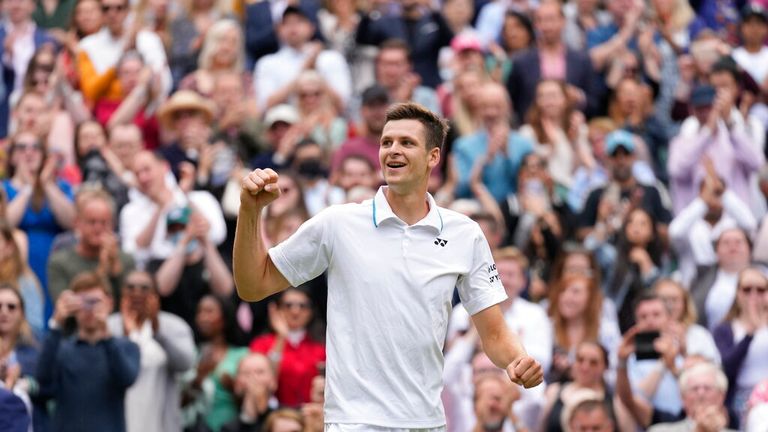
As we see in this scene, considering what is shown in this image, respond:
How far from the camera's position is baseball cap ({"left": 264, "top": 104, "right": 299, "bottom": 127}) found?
16297mm

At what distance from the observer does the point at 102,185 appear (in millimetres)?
15125

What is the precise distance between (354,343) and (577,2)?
1202 cm

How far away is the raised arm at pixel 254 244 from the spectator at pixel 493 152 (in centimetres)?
773

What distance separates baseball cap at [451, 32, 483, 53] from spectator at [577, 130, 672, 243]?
1.98m

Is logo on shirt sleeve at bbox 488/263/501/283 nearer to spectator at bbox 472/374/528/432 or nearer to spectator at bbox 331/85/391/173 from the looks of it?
spectator at bbox 472/374/528/432

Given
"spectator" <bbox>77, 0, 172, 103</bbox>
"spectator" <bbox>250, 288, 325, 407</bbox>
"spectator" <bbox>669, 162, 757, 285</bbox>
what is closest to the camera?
"spectator" <bbox>250, 288, 325, 407</bbox>

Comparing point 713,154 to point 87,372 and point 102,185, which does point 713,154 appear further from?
point 87,372

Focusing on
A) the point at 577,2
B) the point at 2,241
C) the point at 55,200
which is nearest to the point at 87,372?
the point at 2,241

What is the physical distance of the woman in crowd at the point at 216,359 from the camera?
13195 mm

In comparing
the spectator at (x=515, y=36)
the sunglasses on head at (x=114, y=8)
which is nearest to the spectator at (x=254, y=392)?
the sunglasses on head at (x=114, y=8)

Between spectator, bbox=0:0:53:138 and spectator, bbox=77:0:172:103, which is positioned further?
spectator, bbox=0:0:53:138

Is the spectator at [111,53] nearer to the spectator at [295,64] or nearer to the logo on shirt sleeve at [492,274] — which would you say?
the spectator at [295,64]

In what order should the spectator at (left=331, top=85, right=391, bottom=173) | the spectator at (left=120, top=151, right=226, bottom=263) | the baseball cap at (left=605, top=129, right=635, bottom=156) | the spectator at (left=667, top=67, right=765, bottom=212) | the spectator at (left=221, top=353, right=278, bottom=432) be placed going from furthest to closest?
1. the spectator at (left=667, top=67, right=765, bottom=212)
2. the baseball cap at (left=605, top=129, right=635, bottom=156)
3. the spectator at (left=331, top=85, right=391, bottom=173)
4. the spectator at (left=120, top=151, right=226, bottom=263)
5. the spectator at (left=221, top=353, right=278, bottom=432)

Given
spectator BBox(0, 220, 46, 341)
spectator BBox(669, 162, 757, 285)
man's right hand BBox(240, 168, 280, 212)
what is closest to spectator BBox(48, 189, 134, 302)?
spectator BBox(0, 220, 46, 341)
